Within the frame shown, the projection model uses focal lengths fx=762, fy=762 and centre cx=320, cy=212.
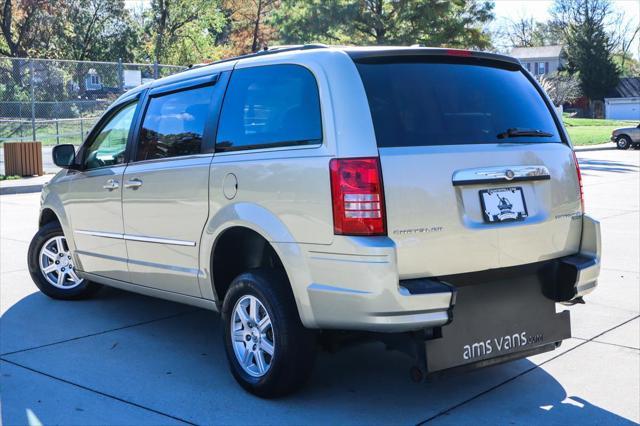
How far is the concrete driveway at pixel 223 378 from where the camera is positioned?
4.16m

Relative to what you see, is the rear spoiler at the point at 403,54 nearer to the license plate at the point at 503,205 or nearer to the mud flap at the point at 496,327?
the license plate at the point at 503,205

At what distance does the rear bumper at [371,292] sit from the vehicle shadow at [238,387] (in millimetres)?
600

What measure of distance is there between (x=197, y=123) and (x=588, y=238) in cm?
Result: 257

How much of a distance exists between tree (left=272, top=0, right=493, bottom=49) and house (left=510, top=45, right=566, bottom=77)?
215 feet

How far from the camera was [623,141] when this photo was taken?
34688mm

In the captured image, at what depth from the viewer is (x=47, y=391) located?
4.49 m

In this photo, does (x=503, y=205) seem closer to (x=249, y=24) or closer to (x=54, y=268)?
(x=54, y=268)

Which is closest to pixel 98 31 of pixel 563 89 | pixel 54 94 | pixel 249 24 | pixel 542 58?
pixel 249 24

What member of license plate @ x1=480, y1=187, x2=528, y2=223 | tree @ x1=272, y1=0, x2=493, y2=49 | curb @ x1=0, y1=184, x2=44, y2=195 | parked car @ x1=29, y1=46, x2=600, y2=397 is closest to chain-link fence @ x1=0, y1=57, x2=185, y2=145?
curb @ x1=0, y1=184, x2=44, y2=195

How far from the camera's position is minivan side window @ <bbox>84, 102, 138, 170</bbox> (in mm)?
5855

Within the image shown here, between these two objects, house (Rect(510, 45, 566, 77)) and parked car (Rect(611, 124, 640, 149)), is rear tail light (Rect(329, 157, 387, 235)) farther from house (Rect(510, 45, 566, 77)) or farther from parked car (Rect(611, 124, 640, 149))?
house (Rect(510, 45, 566, 77))

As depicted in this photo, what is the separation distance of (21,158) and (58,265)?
45.6 ft

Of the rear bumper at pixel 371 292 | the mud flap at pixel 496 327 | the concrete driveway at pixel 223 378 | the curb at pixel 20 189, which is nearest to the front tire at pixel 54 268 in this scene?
the concrete driveway at pixel 223 378

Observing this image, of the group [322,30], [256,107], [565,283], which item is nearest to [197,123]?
[256,107]
